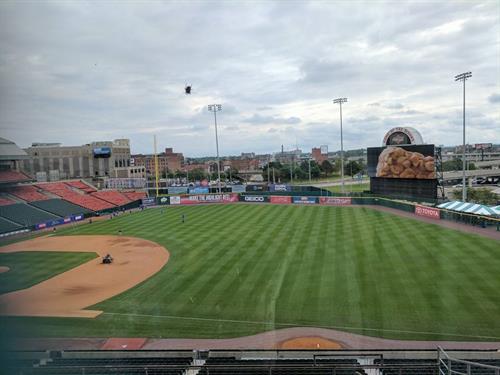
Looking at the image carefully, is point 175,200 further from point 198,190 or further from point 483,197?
point 483,197

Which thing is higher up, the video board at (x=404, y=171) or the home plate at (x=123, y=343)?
the video board at (x=404, y=171)

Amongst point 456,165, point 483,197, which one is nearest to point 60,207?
point 483,197

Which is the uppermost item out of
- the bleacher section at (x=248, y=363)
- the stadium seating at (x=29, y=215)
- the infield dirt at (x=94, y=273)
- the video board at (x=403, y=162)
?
the video board at (x=403, y=162)

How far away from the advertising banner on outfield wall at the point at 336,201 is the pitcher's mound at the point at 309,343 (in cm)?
3013

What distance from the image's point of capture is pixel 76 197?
4212 centimetres

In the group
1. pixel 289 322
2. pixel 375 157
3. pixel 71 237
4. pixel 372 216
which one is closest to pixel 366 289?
pixel 289 322

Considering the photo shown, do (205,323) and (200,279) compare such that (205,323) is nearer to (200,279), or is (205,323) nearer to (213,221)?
(200,279)

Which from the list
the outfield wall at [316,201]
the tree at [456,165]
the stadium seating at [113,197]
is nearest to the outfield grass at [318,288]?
the outfield wall at [316,201]

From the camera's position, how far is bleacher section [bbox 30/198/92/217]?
35969 millimetres

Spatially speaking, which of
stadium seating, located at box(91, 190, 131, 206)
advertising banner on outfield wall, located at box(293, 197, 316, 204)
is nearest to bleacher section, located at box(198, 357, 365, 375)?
advertising banner on outfield wall, located at box(293, 197, 316, 204)

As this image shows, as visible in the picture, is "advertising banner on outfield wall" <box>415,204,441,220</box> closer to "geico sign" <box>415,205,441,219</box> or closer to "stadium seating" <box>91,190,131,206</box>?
"geico sign" <box>415,205,441,219</box>

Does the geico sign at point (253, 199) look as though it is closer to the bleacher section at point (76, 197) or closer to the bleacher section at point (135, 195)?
the bleacher section at point (135, 195)

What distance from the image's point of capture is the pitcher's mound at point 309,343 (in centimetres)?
1080

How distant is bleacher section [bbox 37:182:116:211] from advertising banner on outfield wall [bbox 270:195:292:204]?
18643 millimetres
